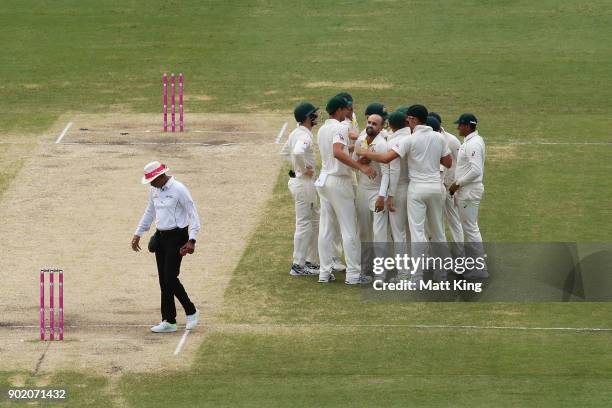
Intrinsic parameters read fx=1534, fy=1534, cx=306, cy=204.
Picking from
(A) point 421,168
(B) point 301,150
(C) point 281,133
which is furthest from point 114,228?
(C) point 281,133

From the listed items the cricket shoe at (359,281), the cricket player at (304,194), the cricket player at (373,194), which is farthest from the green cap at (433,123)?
the cricket shoe at (359,281)

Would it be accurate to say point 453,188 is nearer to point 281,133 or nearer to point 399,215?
point 399,215

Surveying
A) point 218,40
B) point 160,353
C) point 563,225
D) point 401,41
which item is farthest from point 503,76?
point 160,353

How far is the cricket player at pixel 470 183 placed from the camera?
19.8m

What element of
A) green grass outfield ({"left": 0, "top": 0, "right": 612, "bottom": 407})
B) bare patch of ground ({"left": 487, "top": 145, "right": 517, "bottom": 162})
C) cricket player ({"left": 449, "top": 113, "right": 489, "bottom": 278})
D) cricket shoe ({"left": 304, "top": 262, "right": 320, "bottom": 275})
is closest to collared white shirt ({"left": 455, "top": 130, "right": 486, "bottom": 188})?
cricket player ({"left": 449, "top": 113, "right": 489, "bottom": 278})

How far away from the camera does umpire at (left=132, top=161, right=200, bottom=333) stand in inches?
695

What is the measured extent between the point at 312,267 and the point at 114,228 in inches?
145

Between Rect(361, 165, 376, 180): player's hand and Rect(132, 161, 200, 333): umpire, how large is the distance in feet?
8.57

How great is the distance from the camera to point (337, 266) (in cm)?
2041

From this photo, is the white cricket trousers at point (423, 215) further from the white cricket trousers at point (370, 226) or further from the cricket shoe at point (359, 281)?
the cricket shoe at point (359, 281)

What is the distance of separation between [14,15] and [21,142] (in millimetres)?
12933

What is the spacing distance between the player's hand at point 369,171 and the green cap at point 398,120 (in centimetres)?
61

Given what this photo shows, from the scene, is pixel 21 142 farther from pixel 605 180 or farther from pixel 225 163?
pixel 605 180

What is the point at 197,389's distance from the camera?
15.9 metres
